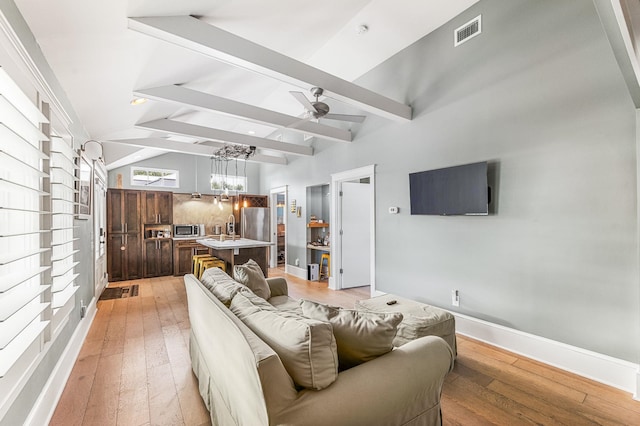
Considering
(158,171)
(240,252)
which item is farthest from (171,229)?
(240,252)

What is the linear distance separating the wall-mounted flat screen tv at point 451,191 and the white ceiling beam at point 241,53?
117cm

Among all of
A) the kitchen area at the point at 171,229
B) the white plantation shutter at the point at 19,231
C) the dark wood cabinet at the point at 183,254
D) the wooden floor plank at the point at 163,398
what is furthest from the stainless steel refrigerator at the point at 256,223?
the white plantation shutter at the point at 19,231

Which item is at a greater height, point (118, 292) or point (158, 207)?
point (158, 207)

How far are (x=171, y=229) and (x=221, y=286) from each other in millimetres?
5707

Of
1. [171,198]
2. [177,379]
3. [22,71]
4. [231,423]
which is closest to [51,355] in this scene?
[177,379]

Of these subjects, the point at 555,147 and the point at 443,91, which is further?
the point at 443,91

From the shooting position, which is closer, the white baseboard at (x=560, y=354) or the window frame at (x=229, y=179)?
the white baseboard at (x=560, y=354)

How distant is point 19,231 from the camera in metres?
1.67

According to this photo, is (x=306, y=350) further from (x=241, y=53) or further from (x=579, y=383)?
(x=579, y=383)

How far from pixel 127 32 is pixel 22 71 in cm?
77

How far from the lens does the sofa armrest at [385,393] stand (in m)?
1.17

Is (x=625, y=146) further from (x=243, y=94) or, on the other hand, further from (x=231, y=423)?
(x=243, y=94)

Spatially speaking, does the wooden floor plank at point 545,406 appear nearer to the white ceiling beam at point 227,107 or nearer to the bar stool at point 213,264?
the white ceiling beam at point 227,107

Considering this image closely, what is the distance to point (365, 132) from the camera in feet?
15.9
